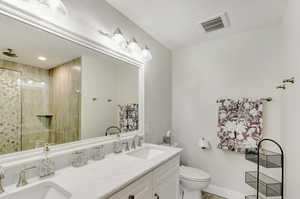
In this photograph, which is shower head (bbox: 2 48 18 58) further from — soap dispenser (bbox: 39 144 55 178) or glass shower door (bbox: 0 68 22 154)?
soap dispenser (bbox: 39 144 55 178)

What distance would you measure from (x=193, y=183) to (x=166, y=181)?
1.93 ft

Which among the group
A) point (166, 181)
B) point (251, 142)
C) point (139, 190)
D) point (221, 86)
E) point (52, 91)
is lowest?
point (166, 181)

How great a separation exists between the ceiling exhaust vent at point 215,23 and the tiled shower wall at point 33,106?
1636 mm

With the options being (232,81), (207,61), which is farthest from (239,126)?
(207,61)

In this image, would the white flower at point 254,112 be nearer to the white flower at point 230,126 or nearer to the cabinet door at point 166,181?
the white flower at point 230,126

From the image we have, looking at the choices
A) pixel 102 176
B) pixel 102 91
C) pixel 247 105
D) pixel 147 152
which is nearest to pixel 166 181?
pixel 147 152

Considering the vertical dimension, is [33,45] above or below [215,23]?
below

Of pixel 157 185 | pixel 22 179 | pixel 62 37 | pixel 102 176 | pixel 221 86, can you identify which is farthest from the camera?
pixel 221 86

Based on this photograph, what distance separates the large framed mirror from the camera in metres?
0.93

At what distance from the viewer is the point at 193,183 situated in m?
1.80

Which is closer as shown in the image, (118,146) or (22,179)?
(22,179)

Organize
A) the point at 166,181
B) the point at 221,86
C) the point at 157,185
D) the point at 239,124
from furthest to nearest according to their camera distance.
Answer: the point at 221,86
the point at 239,124
the point at 166,181
the point at 157,185

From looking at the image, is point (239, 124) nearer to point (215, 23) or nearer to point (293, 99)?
point (293, 99)

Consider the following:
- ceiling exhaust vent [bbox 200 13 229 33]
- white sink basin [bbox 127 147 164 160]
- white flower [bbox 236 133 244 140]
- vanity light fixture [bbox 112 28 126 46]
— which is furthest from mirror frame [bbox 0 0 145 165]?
white flower [bbox 236 133 244 140]
